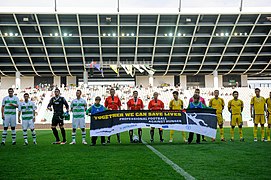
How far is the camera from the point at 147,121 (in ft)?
38.9

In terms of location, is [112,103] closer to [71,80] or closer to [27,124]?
[27,124]

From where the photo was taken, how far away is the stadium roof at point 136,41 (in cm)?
5066

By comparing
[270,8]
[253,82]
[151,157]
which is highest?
[270,8]

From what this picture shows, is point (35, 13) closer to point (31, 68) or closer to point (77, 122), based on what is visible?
point (31, 68)

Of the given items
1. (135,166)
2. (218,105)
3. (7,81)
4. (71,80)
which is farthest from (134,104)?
(7,81)

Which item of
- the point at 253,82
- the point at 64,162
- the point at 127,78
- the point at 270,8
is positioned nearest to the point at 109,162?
the point at 64,162

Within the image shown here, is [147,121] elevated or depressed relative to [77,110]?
depressed

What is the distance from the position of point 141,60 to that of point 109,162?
1968 inches

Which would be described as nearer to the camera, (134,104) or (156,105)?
(134,104)

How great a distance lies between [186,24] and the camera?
169 ft

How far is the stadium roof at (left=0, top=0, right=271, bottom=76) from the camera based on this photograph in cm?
5066

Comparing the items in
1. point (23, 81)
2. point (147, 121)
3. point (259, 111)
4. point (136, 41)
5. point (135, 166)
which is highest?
point (136, 41)

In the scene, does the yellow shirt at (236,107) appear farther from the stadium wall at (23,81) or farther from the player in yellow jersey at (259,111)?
the stadium wall at (23,81)

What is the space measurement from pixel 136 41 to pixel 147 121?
42.8 meters
